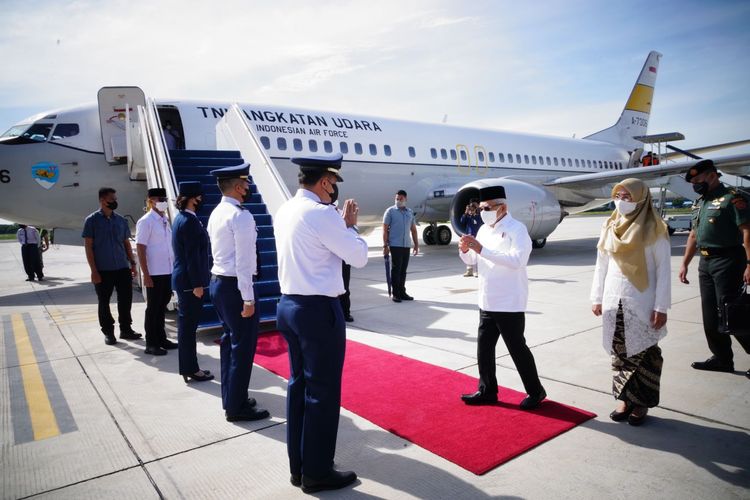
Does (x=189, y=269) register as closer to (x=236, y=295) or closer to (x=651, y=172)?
(x=236, y=295)

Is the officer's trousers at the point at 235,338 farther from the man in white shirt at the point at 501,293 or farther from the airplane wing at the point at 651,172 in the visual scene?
the airplane wing at the point at 651,172

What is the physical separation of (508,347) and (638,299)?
36.5 inches

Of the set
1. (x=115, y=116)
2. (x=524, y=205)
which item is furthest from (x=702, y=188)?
(x=115, y=116)

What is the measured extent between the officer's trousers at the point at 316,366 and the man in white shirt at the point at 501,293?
122cm

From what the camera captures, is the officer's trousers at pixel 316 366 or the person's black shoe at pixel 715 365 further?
the person's black shoe at pixel 715 365

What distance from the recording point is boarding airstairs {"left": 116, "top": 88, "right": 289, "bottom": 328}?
5.88m

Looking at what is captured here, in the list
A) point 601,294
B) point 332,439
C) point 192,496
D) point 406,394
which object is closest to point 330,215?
point 332,439

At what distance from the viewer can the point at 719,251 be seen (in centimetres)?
390

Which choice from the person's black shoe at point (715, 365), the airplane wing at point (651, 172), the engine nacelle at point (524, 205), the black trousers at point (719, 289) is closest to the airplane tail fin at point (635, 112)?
the airplane wing at point (651, 172)

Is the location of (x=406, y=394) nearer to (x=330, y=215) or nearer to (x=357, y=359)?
(x=357, y=359)

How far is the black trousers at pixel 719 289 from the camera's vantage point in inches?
151

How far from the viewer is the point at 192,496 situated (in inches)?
94.7

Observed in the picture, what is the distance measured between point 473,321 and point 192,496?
4169 millimetres

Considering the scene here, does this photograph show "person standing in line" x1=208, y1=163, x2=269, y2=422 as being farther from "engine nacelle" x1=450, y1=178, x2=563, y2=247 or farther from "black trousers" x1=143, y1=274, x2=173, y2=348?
"engine nacelle" x1=450, y1=178, x2=563, y2=247
